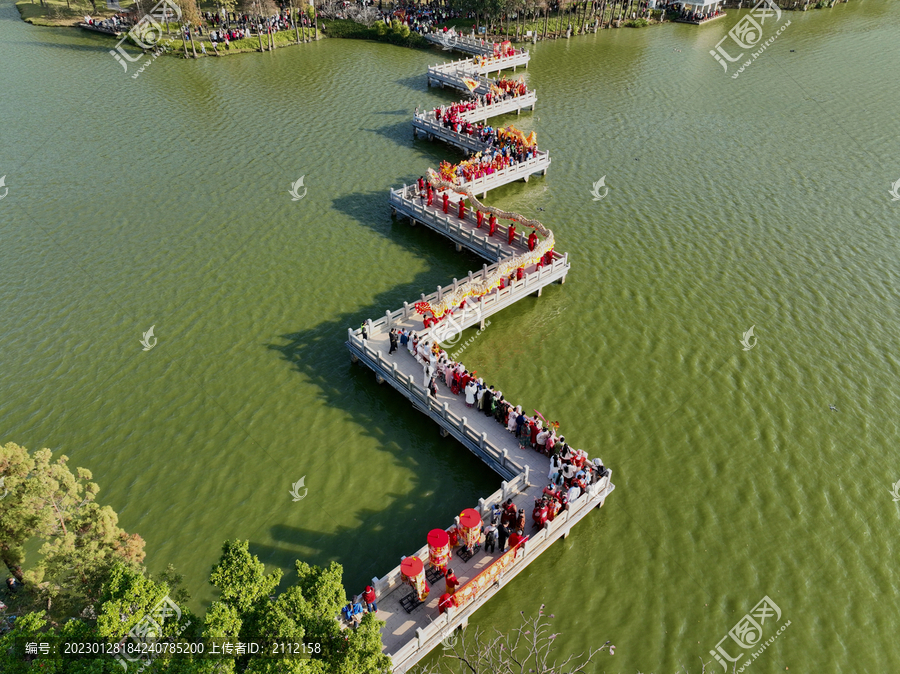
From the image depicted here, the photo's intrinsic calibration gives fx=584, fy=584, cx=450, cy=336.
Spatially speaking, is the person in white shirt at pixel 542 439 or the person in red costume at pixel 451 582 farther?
the person in white shirt at pixel 542 439

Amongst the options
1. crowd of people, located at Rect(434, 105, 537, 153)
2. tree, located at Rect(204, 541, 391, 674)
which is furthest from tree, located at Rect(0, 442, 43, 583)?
crowd of people, located at Rect(434, 105, 537, 153)

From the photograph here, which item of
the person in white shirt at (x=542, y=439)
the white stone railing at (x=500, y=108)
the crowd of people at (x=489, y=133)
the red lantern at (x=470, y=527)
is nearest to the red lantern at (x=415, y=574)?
the red lantern at (x=470, y=527)

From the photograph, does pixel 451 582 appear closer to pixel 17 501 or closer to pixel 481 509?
pixel 481 509

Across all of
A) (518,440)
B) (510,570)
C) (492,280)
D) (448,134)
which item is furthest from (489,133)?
(510,570)

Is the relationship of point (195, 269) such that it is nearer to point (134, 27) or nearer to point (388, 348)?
point (388, 348)

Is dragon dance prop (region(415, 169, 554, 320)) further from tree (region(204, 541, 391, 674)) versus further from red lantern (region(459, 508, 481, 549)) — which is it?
tree (region(204, 541, 391, 674))

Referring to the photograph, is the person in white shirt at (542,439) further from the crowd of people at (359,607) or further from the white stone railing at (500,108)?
the white stone railing at (500,108)

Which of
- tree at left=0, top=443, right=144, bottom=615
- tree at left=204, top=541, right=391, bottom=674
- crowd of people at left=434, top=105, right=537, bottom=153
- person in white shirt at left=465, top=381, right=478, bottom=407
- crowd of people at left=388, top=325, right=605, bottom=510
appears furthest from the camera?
crowd of people at left=434, top=105, right=537, bottom=153

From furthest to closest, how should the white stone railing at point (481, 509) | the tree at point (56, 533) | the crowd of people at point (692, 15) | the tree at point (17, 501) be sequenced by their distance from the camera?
the crowd of people at point (692, 15) < the white stone railing at point (481, 509) < the tree at point (17, 501) < the tree at point (56, 533)
